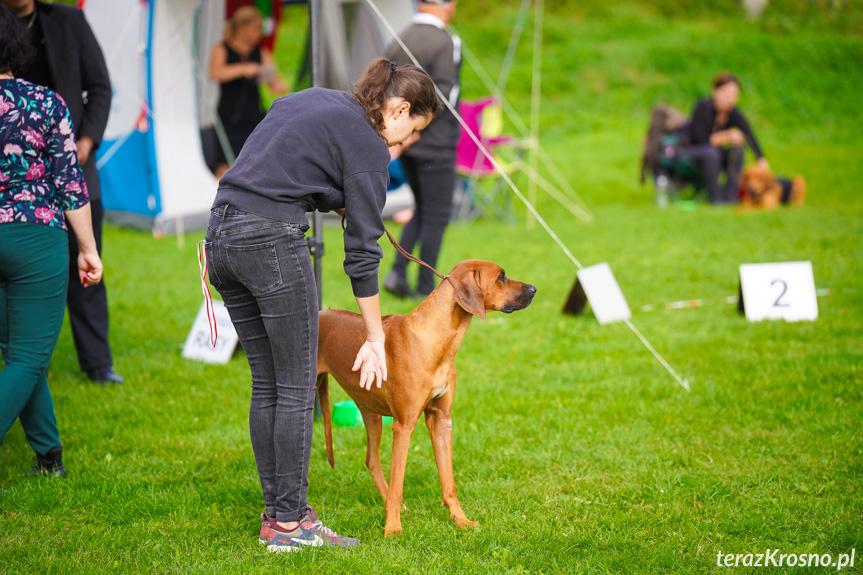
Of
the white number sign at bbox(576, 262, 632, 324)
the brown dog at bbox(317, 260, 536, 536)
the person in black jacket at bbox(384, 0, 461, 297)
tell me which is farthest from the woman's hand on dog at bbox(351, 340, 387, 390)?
the person in black jacket at bbox(384, 0, 461, 297)

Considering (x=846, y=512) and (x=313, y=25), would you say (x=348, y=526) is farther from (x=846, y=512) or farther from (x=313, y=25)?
→ (x=313, y=25)

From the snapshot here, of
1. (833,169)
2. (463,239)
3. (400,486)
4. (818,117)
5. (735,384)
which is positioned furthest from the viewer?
(818,117)

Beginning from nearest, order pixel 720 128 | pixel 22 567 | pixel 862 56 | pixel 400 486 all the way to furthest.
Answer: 1. pixel 22 567
2. pixel 400 486
3. pixel 720 128
4. pixel 862 56

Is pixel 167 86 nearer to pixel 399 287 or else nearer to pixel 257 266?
pixel 399 287

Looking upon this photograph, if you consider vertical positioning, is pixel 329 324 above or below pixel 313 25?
below

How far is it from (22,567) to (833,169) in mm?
14013

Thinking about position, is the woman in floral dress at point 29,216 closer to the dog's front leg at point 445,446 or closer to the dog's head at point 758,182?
the dog's front leg at point 445,446

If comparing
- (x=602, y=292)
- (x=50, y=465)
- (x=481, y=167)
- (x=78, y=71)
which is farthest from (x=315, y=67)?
(x=481, y=167)

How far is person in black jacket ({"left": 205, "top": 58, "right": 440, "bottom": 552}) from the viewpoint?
2.40 metres

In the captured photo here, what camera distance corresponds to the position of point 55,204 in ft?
10.1

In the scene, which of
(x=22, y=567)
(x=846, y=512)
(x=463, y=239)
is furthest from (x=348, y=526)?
(x=463, y=239)

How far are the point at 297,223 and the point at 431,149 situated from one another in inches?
131

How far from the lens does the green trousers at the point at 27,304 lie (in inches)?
116

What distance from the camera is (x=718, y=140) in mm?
10758
